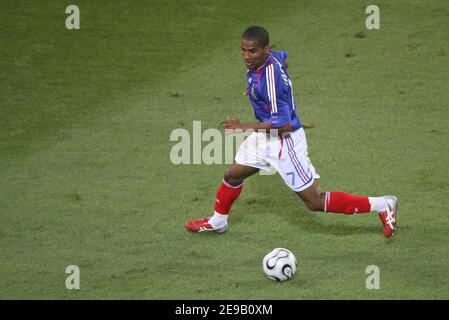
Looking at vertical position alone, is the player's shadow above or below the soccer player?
below

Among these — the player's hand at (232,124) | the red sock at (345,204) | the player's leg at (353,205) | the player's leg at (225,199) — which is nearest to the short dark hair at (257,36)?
the player's hand at (232,124)

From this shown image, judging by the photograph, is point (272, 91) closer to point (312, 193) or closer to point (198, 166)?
point (312, 193)

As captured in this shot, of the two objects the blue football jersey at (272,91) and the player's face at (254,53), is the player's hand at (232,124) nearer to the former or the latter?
the blue football jersey at (272,91)

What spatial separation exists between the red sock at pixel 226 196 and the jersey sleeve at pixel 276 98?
2.92 ft

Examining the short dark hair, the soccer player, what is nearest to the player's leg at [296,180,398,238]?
the soccer player

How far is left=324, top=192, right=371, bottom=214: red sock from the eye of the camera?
7.38 m

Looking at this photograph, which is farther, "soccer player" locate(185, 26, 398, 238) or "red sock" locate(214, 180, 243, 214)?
"red sock" locate(214, 180, 243, 214)

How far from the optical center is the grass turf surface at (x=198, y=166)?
7082mm

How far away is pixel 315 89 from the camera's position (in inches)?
415

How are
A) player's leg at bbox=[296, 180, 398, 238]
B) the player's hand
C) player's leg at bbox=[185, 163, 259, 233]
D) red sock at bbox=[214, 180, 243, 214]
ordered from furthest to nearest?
red sock at bbox=[214, 180, 243, 214] → player's leg at bbox=[185, 163, 259, 233] → player's leg at bbox=[296, 180, 398, 238] → the player's hand

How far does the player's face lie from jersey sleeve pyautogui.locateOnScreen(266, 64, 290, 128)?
0.37 ft

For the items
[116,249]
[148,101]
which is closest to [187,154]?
[148,101]

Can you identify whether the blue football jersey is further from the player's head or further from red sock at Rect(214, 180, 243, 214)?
red sock at Rect(214, 180, 243, 214)

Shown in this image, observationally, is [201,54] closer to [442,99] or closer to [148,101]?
[148,101]
